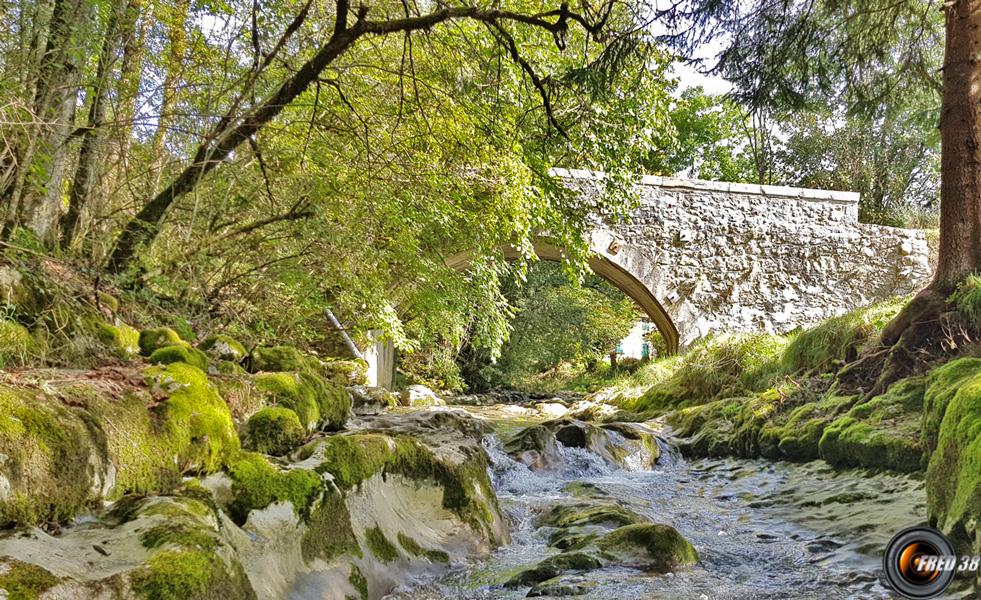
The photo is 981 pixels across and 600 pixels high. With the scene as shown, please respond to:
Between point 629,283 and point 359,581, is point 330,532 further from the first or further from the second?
point 629,283

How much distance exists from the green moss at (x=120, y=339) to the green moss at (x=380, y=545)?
172cm

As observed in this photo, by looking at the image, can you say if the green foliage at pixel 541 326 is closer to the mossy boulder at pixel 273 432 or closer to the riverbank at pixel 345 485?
the riverbank at pixel 345 485

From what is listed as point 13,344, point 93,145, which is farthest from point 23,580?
point 93,145

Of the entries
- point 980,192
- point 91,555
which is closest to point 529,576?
point 91,555

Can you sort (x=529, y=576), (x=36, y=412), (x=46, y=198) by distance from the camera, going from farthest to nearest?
(x=46, y=198)
(x=529, y=576)
(x=36, y=412)

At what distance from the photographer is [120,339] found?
3432 millimetres

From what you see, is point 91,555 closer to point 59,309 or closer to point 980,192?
point 59,309

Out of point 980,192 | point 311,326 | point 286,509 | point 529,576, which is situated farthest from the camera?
point 311,326

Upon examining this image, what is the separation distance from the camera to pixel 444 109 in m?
5.11

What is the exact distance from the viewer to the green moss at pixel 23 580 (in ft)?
4.21

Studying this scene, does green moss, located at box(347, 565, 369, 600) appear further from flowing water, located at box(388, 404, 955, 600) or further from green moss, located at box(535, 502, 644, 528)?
green moss, located at box(535, 502, 644, 528)

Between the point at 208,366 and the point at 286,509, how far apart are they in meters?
1.71

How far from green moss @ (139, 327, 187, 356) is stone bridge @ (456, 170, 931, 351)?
27.7 feet

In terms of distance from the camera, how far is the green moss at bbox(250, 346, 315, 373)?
4980 millimetres
